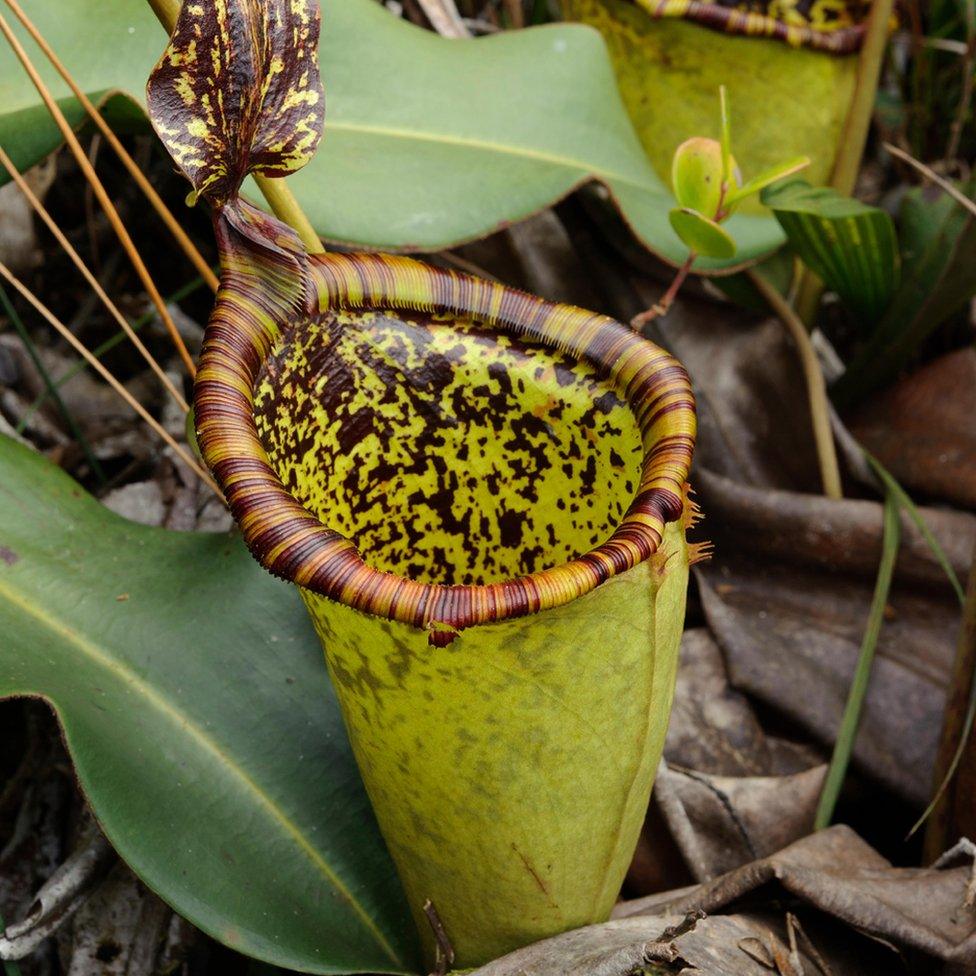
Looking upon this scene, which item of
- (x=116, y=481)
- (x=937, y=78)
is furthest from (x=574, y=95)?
(x=937, y=78)

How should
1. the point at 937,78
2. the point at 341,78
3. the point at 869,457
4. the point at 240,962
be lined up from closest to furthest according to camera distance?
the point at 240,962 < the point at 341,78 < the point at 869,457 < the point at 937,78

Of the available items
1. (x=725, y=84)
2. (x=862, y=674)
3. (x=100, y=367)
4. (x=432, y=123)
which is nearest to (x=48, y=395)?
(x=100, y=367)

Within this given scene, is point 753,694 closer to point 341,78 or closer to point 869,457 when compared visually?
point 869,457

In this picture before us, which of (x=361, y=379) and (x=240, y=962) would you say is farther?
(x=240, y=962)

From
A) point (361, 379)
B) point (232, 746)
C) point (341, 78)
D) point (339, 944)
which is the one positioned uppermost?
point (341, 78)

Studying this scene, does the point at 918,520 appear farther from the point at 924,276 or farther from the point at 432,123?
the point at 432,123

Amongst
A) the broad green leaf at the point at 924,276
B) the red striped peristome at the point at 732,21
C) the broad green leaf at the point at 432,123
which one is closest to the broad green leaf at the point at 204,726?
the broad green leaf at the point at 432,123

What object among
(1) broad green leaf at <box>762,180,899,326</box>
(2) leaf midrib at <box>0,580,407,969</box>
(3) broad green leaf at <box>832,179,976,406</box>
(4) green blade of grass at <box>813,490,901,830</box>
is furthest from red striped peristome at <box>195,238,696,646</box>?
(3) broad green leaf at <box>832,179,976,406</box>
